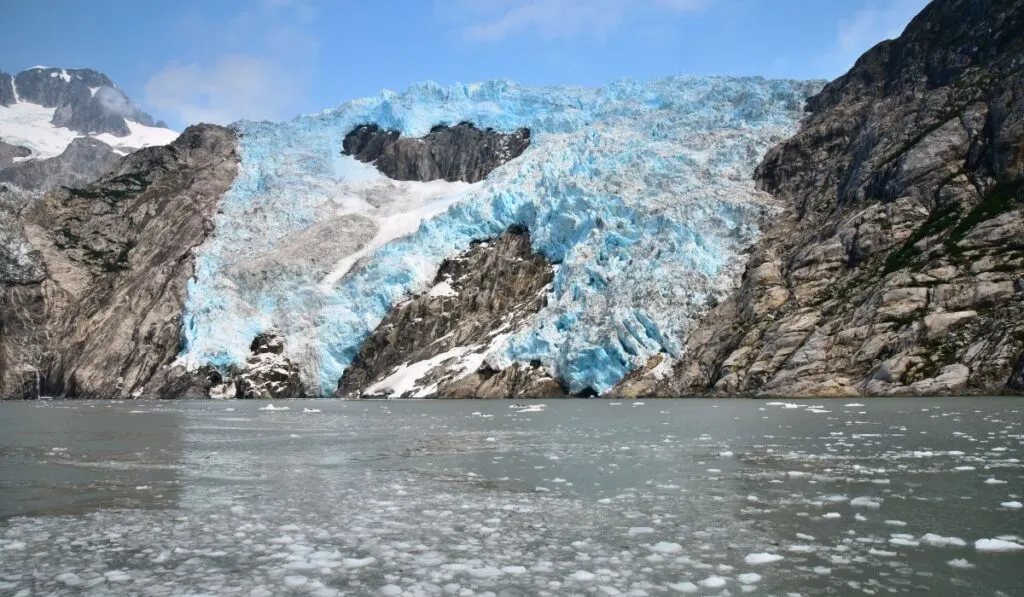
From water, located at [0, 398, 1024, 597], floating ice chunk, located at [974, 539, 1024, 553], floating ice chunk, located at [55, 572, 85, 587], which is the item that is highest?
floating ice chunk, located at [55, 572, 85, 587]

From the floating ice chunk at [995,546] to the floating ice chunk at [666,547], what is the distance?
3757mm

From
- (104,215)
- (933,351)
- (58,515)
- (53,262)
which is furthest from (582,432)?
(104,215)

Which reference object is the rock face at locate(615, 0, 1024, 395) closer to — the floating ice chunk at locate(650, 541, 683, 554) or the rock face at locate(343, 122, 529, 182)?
the floating ice chunk at locate(650, 541, 683, 554)

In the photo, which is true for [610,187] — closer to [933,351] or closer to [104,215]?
[933,351]

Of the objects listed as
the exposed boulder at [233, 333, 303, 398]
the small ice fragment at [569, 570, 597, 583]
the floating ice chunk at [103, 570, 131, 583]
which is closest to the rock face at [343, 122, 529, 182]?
the exposed boulder at [233, 333, 303, 398]

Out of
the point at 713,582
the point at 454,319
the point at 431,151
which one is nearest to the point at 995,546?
the point at 713,582

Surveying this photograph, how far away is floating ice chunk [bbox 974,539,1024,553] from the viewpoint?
9.25m

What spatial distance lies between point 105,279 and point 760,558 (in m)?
115

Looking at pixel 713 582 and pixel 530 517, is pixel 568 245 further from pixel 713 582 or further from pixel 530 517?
pixel 713 582

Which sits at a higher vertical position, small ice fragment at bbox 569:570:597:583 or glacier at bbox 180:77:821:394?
glacier at bbox 180:77:821:394

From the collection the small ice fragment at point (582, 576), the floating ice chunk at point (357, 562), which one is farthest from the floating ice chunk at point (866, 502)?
the floating ice chunk at point (357, 562)

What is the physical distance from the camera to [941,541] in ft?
31.9

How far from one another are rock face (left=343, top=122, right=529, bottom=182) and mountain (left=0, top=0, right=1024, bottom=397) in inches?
17.8

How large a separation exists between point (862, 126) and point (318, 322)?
68.2 m
